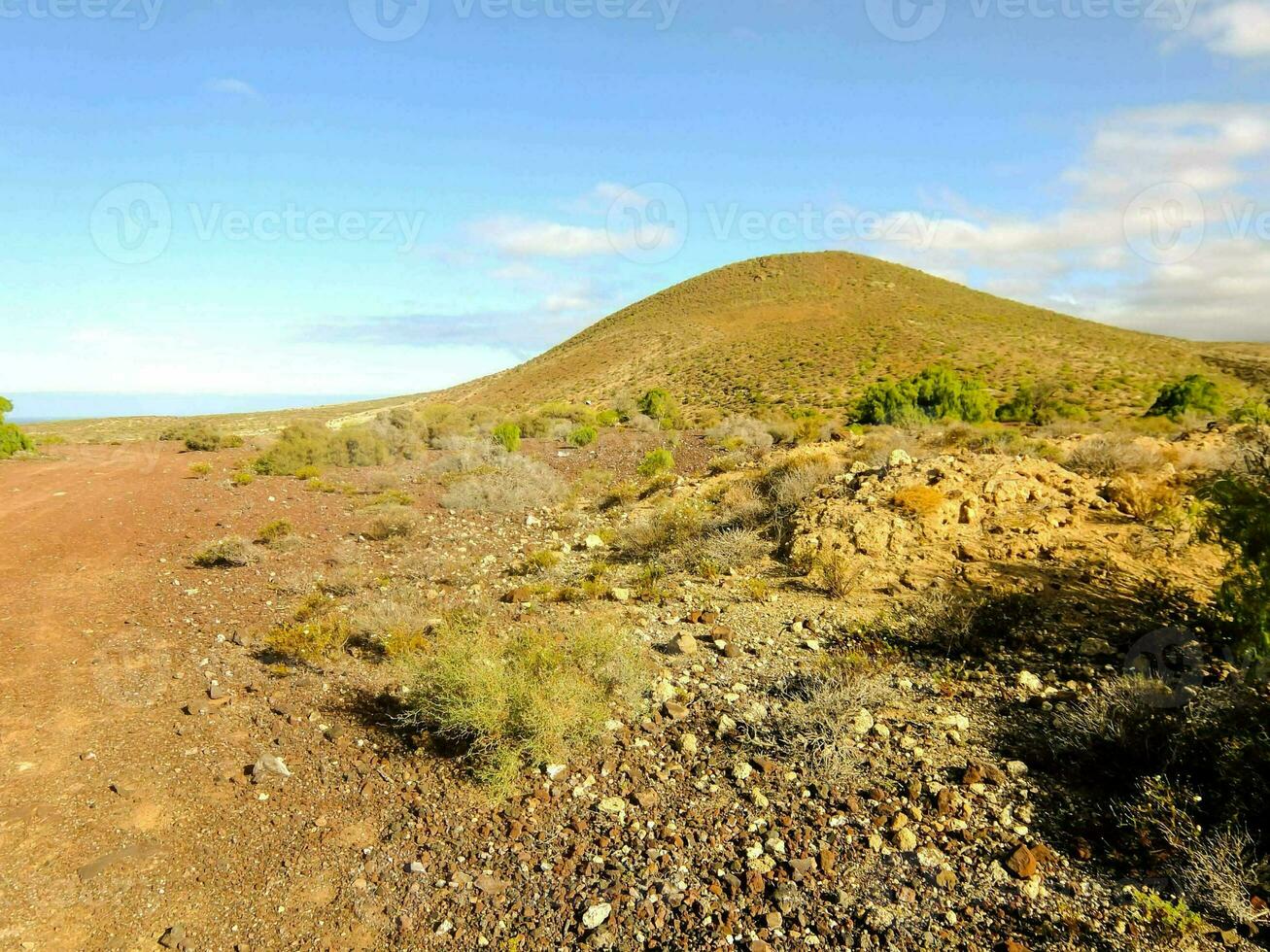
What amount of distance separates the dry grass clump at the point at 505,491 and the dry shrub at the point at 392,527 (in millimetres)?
1428

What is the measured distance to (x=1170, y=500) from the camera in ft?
25.7

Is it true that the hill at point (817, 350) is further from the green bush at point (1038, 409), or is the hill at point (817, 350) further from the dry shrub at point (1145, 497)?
the dry shrub at point (1145, 497)

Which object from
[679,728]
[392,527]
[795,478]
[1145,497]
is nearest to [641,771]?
[679,728]

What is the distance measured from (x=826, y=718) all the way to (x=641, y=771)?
4.54 feet

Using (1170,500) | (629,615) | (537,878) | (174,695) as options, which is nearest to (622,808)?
(537,878)

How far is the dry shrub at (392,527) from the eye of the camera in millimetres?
10922

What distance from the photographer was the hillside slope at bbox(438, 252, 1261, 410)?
35438 mm

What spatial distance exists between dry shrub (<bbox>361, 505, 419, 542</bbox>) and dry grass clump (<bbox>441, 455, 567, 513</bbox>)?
1.43 m

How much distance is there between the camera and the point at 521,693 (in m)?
4.93

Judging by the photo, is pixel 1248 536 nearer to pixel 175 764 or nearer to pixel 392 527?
pixel 175 764

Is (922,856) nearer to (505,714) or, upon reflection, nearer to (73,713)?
(505,714)

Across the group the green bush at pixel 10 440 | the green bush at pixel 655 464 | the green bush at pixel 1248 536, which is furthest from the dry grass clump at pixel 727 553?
the green bush at pixel 10 440

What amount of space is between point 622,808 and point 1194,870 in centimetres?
302

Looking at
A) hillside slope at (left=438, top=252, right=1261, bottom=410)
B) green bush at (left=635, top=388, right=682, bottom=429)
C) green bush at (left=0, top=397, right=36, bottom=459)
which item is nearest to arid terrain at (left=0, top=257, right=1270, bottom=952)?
green bush at (left=0, top=397, right=36, bottom=459)
